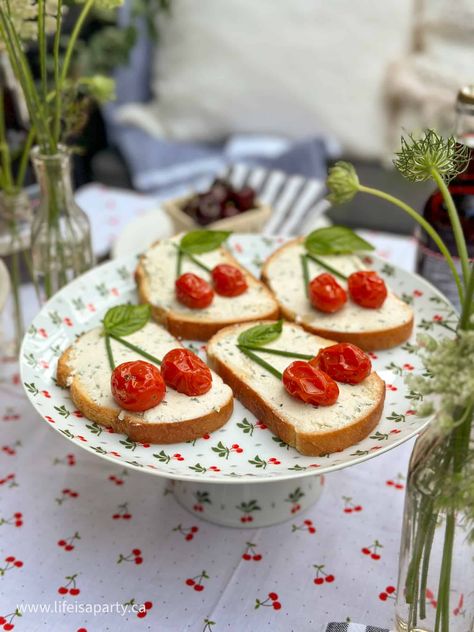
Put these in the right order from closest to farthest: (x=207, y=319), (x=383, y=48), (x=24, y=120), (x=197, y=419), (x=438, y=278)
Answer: (x=197, y=419) < (x=207, y=319) < (x=438, y=278) < (x=24, y=120) < (x=383, y=48)

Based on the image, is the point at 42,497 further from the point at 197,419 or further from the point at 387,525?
the point at 387,525


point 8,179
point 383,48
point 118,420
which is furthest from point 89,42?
point 118,420

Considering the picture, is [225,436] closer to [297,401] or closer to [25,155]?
[297,401]

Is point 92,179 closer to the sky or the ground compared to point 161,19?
closer to the ground

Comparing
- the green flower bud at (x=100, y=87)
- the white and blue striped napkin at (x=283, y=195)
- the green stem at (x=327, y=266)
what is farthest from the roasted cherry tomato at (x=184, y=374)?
the white and blue striped napkin at (x=283, y=195)

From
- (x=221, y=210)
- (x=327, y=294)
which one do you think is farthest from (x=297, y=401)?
(x=221, y=210)

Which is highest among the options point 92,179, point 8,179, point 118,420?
point 8,179

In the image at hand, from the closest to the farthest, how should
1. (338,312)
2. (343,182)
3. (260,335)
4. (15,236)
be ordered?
(343,182) < (260,335) < (338,312) < (15,236)

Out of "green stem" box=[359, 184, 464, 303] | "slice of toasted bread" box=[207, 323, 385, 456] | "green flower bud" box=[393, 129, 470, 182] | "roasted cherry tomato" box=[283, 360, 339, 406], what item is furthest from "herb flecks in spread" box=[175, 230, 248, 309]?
"green flower bud" box=[393, 129, 470, 182]
